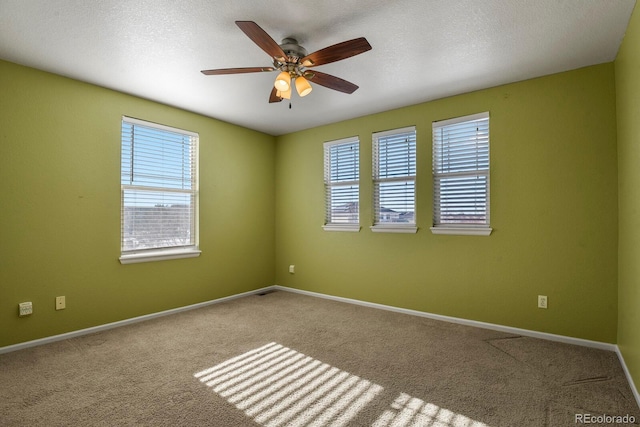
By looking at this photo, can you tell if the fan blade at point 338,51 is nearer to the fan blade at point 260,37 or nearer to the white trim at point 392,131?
the fan blade at point 260,37

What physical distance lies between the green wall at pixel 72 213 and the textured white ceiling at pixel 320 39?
286mm

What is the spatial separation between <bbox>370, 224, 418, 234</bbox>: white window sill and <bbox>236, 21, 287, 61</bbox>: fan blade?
2449 millimetres

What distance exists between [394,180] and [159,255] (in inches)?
117

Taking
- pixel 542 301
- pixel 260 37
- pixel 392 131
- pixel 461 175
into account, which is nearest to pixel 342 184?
pixel 392 131

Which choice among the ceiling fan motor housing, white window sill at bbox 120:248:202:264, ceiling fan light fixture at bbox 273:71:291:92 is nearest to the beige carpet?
white window sill at bbox 120:248:202:264

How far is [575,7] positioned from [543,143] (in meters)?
1.28

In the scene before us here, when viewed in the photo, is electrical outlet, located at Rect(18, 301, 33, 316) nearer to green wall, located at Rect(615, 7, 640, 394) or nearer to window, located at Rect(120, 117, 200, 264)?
window, located at Rect(120, 117, 200, 264)

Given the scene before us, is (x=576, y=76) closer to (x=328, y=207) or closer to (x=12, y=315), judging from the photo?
(x=328, y=207)

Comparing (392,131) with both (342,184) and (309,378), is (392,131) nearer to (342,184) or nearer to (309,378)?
(342,184)

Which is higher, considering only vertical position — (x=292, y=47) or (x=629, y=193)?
(x=292, y=47)

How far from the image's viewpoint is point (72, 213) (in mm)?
3127

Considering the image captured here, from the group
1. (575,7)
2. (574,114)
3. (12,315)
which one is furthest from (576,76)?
(12,315)

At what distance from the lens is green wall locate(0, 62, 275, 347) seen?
2789 millimetres

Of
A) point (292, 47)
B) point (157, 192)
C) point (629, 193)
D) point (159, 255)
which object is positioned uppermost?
point (292, 47)
